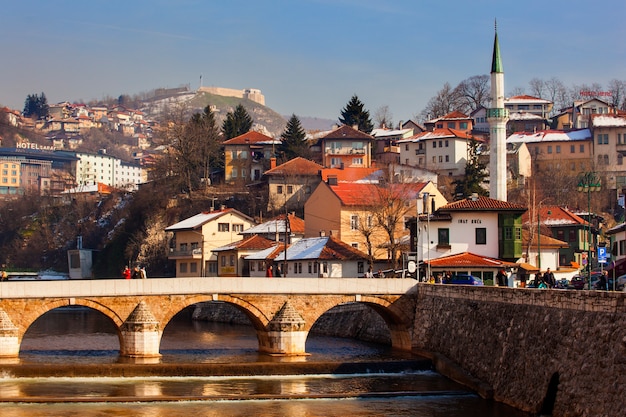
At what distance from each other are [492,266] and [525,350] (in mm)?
22230

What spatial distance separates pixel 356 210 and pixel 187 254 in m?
16.7

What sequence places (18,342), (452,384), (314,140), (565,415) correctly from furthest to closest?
(314,140) < (18,342) < (452,384) < (565,415)

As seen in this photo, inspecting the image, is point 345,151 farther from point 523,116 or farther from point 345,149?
point 523,116

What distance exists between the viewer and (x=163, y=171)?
386 feet

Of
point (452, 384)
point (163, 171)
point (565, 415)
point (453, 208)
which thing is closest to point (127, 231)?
point (163, 171)

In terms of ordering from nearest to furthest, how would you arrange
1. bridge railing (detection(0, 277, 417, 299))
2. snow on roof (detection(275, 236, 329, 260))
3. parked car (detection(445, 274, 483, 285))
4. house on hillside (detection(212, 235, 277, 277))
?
bridge railing (detection(0, 277, 417, 299)), parked car (detection(445, 274, 483, 285)), snow on roof (detection(275, 236, 329, 260)), house on hillside (detection(212, 235, 277, 277))

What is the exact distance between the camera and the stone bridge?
47.5 meters

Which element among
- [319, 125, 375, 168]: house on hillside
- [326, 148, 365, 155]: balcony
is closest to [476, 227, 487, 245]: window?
[319, 125, 375, 168]: house on hillside

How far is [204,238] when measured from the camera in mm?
92250

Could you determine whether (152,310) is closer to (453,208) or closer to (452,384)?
(452,384)

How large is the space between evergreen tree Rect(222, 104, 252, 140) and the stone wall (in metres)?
84.0

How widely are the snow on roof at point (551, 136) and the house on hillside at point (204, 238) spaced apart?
144ft

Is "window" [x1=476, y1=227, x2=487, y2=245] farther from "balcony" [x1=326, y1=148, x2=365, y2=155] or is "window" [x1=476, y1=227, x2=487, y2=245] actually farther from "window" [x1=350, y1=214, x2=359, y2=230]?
"balcony" [x1=326, y1=148, x2=365, y2=155]

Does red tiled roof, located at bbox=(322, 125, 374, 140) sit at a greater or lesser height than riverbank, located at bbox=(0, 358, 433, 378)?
greater
